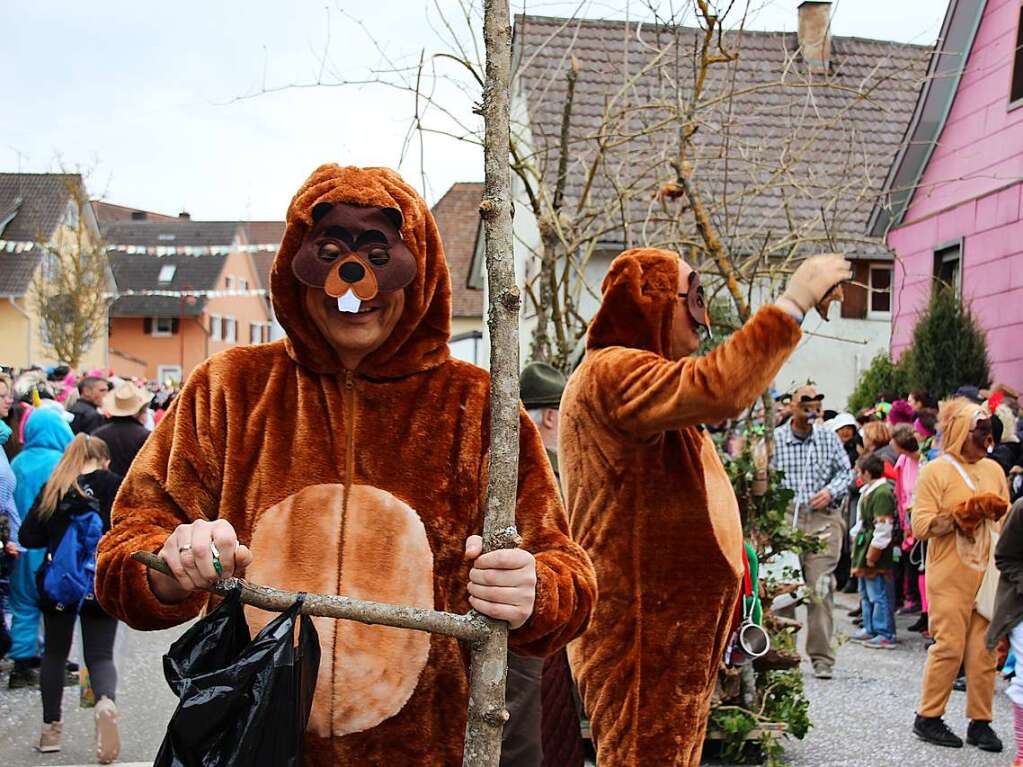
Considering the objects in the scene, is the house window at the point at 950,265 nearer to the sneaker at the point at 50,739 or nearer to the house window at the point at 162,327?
the sneaker at the point at 50,739

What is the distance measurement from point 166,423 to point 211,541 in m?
0.48

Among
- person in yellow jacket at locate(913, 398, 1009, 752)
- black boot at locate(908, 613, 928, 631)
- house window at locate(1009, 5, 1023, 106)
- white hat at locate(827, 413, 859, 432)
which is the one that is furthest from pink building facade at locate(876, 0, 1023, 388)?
person in yellow jacket at locate(913, 398, 1009, 752)

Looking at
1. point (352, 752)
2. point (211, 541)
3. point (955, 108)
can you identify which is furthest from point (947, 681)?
point (955, 108)

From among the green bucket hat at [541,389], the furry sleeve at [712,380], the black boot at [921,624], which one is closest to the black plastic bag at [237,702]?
the furry sleeve at [712,380]

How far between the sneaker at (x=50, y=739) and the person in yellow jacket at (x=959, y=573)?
447 cm

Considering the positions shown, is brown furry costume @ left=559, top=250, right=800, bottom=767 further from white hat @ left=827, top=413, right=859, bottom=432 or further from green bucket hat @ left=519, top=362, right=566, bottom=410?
white hat @ left=827, top=413, right=859, bottom=432

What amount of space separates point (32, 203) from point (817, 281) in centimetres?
4724

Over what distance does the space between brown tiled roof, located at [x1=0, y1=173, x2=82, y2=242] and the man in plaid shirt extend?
39698 millimetres

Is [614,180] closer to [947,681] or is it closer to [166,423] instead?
[947,681]

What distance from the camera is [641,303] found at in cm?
388

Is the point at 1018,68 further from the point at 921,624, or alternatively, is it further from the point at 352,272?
the point at 352,272

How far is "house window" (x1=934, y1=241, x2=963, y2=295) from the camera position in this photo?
14.7m

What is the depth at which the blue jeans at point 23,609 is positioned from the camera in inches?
Answer: 316

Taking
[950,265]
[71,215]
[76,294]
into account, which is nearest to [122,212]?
[71,215]
